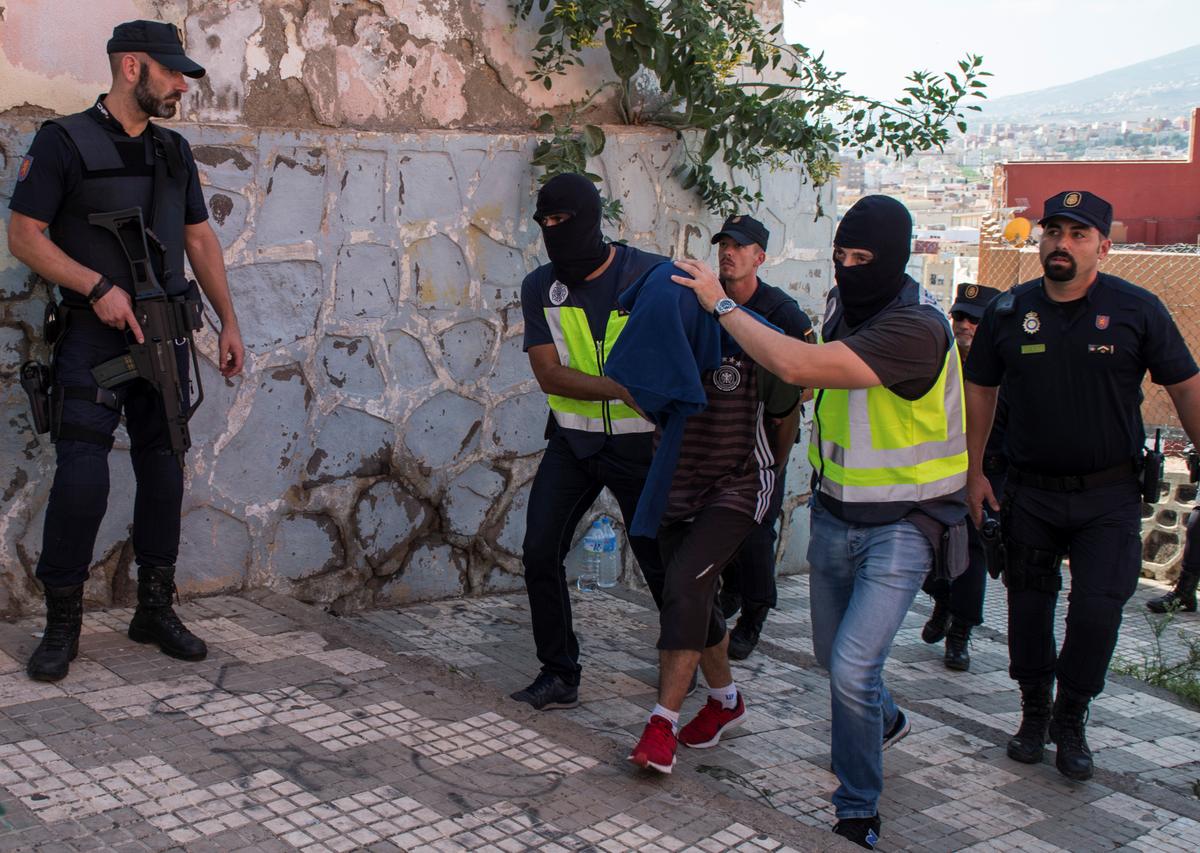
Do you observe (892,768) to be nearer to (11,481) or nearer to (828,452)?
(828,452)

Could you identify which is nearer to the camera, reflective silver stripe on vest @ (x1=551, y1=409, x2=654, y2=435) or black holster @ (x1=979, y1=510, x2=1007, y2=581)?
reflective silver stripe on vest @ (x1=551, y1=409, x2=654, y2=435)

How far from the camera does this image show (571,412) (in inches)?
192

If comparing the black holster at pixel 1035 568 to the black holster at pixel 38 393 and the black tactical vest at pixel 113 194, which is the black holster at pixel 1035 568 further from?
the black holster at pixel 38 393

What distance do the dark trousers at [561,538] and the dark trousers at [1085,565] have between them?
1.41 m

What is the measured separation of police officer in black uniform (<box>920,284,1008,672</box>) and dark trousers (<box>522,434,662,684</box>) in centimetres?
150

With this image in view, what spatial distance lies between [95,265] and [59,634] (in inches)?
47.9

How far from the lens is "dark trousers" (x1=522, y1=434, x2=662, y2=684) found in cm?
483

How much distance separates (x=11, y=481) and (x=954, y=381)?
3.34 m

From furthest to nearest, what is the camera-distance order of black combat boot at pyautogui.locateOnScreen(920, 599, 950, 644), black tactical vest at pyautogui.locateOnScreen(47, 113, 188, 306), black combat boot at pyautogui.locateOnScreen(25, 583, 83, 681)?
black combat boot at pyautogui.locateOnScreen(920, 599, 950, 644)
black tactical vest at pyautogui.locateOnScreen(47, 113, 188, 306)
black combat boot at pyautogui.locateOnScreen(25, 583, 83, 681)

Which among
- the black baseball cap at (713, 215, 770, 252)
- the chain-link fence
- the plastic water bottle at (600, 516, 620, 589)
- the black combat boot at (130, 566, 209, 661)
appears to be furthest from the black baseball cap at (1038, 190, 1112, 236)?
the chain-link fence

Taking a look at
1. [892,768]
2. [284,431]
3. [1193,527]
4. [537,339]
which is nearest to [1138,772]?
[892,768]

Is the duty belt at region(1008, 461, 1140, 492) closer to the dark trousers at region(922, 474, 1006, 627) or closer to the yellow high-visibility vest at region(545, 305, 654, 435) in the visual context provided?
the dark trousers at region(922, 474, 1006, 627)

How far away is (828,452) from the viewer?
4320mm

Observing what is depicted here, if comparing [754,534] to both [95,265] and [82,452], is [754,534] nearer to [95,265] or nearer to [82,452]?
[82,452]
